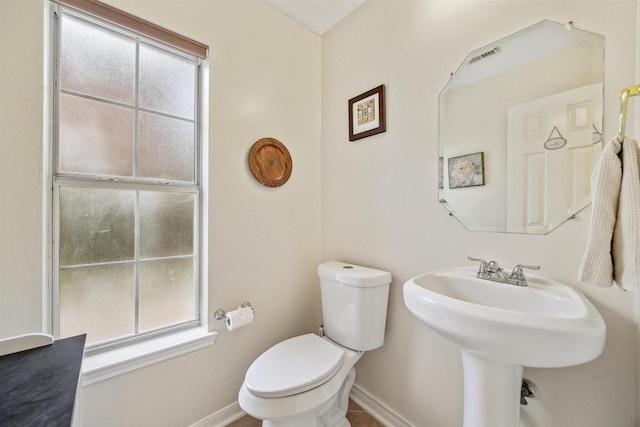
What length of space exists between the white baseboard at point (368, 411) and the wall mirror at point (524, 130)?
111 centimetres

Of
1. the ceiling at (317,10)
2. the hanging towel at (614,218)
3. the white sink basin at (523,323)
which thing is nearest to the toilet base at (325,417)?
the white sink basin at (523,323)

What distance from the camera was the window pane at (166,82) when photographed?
1279mm

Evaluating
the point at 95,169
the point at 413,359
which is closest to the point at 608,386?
the point at 413,359

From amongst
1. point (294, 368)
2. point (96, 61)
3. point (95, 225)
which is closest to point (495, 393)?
point (294, 368)

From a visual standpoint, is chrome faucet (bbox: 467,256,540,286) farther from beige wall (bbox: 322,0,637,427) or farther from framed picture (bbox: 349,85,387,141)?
framed picture (bbox: 349,85,387,141)

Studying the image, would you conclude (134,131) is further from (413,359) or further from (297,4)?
(413,359)

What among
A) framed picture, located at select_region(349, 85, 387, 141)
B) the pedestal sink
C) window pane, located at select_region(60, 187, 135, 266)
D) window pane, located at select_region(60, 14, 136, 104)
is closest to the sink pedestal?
the pedestal sink

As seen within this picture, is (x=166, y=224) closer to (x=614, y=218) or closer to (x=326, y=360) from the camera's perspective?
(x=326, y=360)

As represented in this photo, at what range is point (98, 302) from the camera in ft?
3.83

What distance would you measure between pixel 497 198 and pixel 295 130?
3.98 ft

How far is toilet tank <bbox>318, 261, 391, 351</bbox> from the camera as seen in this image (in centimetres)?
132

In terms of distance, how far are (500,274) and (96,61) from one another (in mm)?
1917

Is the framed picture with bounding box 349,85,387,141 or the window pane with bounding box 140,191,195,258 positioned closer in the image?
the window pane with bounding box 140,191,195,258

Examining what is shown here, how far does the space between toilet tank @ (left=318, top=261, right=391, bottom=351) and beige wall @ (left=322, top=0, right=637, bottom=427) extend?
0.33 feet
